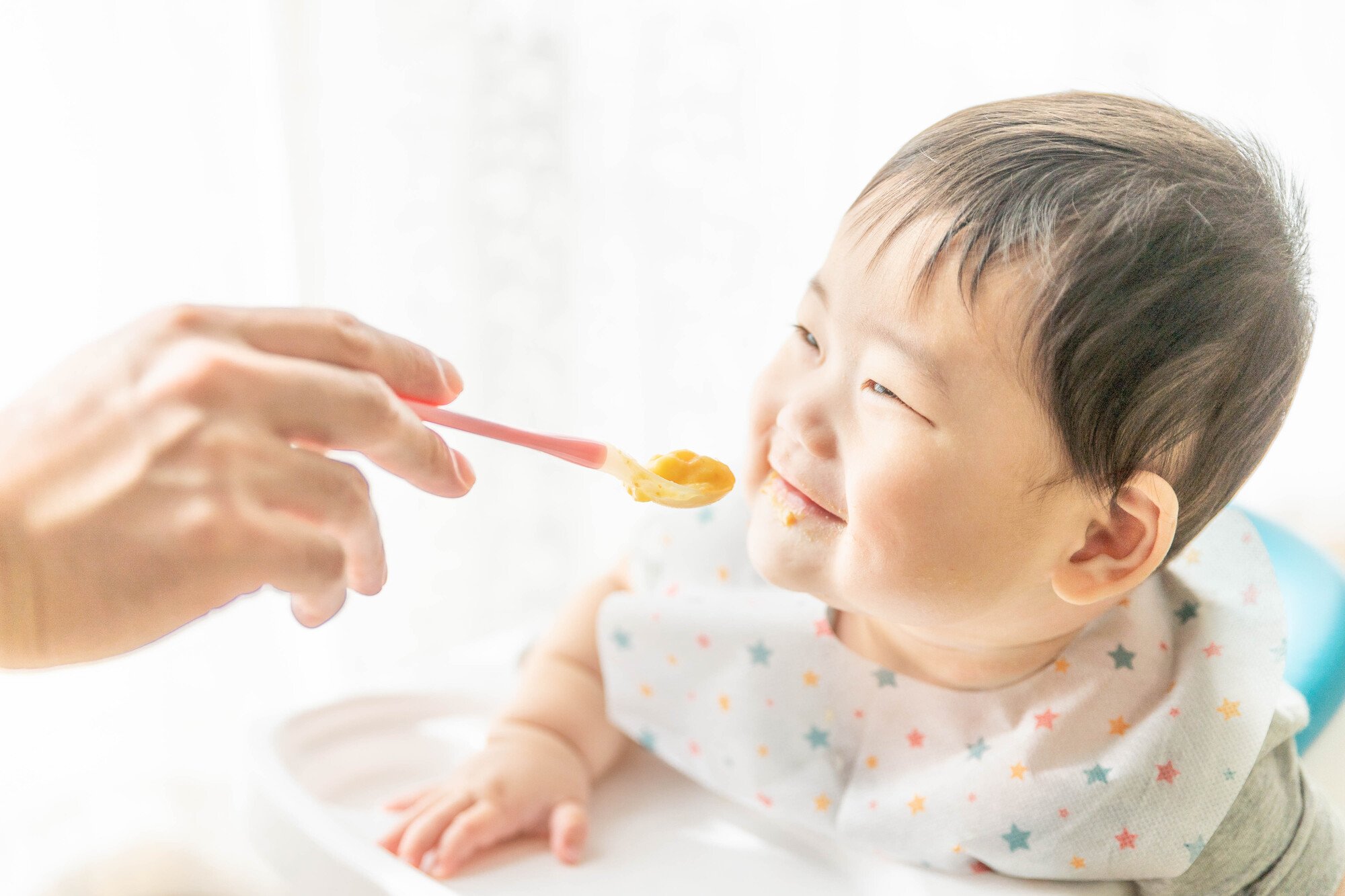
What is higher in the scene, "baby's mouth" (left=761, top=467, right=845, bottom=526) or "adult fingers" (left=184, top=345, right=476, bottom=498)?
"adult fingers" (left=184, top=345, right=476, bottom=498)

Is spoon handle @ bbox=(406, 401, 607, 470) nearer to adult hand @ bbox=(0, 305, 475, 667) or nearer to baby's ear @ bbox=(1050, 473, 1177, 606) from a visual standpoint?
adult hand @ bbox=(0, 305, 475, 667)

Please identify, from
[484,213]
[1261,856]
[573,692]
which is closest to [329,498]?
[573,692]

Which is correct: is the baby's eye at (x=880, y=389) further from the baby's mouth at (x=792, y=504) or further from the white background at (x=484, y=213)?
the white background at (x=484, y=213)

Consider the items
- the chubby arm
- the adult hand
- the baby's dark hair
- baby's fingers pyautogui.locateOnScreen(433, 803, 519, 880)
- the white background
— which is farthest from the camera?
the white background

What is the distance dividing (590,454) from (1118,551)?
11.3 inches

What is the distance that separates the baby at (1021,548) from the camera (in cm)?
56

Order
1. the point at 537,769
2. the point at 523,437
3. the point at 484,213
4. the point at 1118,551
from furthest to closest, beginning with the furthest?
the point at 484,213 < the point at 537,769 < the point at 1118,551 < the point at 523,437

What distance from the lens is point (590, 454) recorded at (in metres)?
0.54

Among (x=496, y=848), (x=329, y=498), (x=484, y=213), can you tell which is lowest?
(x=496, y=848)

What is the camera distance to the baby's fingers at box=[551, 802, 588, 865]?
683mm

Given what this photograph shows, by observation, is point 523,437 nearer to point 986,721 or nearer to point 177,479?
point 177,479

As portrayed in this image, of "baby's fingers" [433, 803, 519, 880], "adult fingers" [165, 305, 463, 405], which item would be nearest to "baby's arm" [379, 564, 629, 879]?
"baby's fingers" [433, 803, 519, 880]

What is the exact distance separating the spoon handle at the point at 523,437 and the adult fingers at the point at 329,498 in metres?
0.05

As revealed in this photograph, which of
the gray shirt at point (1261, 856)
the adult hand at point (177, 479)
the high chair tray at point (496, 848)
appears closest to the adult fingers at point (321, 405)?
the adult hand at point (177, 479)
